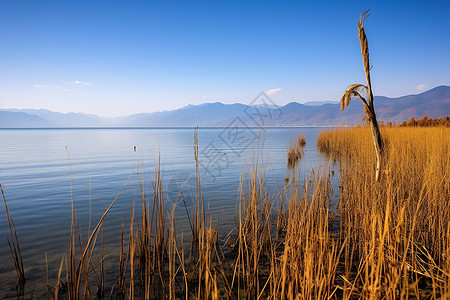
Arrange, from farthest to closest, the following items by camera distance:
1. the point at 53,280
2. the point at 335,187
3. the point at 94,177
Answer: the point at 94,177, the point at 335,187, the point at 53,280

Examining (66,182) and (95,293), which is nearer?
(95,293)

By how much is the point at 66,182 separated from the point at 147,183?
9.37 feet

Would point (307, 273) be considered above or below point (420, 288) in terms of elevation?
above

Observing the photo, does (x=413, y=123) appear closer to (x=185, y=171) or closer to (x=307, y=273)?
(x=185, y=171)

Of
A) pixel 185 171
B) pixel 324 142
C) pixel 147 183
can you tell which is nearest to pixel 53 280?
pixel 147 183

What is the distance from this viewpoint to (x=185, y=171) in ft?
35.4

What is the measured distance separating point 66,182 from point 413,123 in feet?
79.4

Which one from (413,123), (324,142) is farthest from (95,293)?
(413,123)

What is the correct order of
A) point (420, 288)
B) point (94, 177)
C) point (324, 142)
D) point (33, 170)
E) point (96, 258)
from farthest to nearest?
1. point (324, 142)
2. point (33, 170)
3. point (94, 177)
4. point (96, 258)
5. point (420, 288)

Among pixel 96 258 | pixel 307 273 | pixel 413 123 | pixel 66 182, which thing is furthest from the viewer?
pixel 413 123

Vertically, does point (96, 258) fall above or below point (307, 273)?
below

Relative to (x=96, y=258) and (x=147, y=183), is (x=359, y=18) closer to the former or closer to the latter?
(x=96, y=258)

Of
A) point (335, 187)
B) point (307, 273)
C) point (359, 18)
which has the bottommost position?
point (335, 187)

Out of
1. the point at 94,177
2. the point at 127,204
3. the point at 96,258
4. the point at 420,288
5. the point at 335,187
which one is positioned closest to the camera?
the point at 420,288
